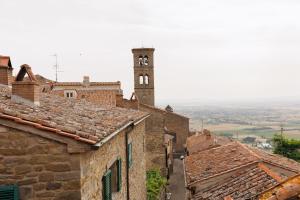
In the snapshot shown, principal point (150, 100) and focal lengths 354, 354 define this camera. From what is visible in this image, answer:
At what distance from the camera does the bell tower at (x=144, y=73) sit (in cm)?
3647

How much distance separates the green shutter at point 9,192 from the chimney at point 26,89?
2579 millimetres

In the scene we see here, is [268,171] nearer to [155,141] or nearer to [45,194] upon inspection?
[45,194]

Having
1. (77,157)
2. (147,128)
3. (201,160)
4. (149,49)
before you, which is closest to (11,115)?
(77,157)

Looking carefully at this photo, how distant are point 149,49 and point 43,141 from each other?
3085 centimetres

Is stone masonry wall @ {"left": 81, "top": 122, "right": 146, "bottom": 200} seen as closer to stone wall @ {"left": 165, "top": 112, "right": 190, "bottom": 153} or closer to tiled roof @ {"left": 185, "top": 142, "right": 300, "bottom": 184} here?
tiled roof @ {"left": 185, "top": 142, "right": 300, "bottom": 184}

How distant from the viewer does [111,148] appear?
9.05 m

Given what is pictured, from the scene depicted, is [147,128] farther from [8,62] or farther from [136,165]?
[8,62]

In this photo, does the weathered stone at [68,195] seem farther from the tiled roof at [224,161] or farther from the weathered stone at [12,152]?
the tiled roof at [224,161]

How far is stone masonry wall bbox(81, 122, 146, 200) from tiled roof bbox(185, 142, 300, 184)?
2.16 metres

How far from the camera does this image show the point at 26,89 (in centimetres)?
800

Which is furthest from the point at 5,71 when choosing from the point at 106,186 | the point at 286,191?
the point at 286,191

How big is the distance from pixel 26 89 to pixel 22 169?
8.29 ft

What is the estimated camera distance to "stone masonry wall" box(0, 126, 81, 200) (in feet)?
19.6

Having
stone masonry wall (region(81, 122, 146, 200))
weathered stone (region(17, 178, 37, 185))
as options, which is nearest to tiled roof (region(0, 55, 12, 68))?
stone masonry wall (region(81, 122, 146, 200))
